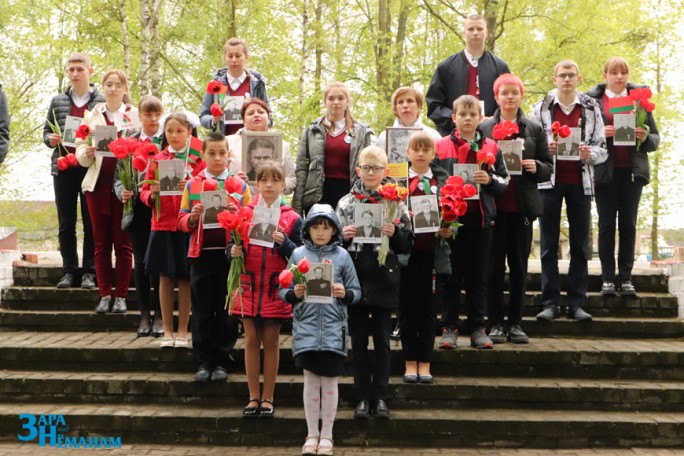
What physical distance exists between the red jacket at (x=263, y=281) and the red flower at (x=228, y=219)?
1.01ft

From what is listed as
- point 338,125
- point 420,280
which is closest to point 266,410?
point 420,280

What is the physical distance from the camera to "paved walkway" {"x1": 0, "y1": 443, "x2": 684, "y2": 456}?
5.57 meters

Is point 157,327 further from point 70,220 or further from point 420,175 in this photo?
point 420,175

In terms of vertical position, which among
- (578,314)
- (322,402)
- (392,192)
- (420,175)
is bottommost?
(322,402)

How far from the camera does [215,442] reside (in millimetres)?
5809

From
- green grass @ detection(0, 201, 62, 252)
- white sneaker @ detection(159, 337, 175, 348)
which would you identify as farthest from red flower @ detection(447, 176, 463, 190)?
green grass @ detection(0, 201, 62, 252)

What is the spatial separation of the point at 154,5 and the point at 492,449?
1287 cm

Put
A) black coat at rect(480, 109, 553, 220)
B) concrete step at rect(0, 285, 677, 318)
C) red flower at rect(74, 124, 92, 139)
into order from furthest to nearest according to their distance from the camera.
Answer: concrete step at rect(0, 285, 677, 318), red flower at rect(74, 124, 92, 139), black coat at rect(480, 109, 553, 220)

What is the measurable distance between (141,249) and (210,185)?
1.58 metres

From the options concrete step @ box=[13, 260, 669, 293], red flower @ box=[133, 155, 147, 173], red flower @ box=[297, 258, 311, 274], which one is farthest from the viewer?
concrete step @ box=[13, 260, 669, 293]

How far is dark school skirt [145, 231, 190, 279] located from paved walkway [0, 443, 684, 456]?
5.04ft

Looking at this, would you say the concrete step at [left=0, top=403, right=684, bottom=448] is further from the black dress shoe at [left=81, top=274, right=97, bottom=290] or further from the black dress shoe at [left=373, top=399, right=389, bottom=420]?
the black dress shoe at [left=81, top=274, right=97, bottom=290]

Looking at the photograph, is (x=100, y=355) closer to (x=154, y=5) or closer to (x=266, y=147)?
(x=266, y=147)

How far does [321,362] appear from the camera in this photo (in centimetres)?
536
